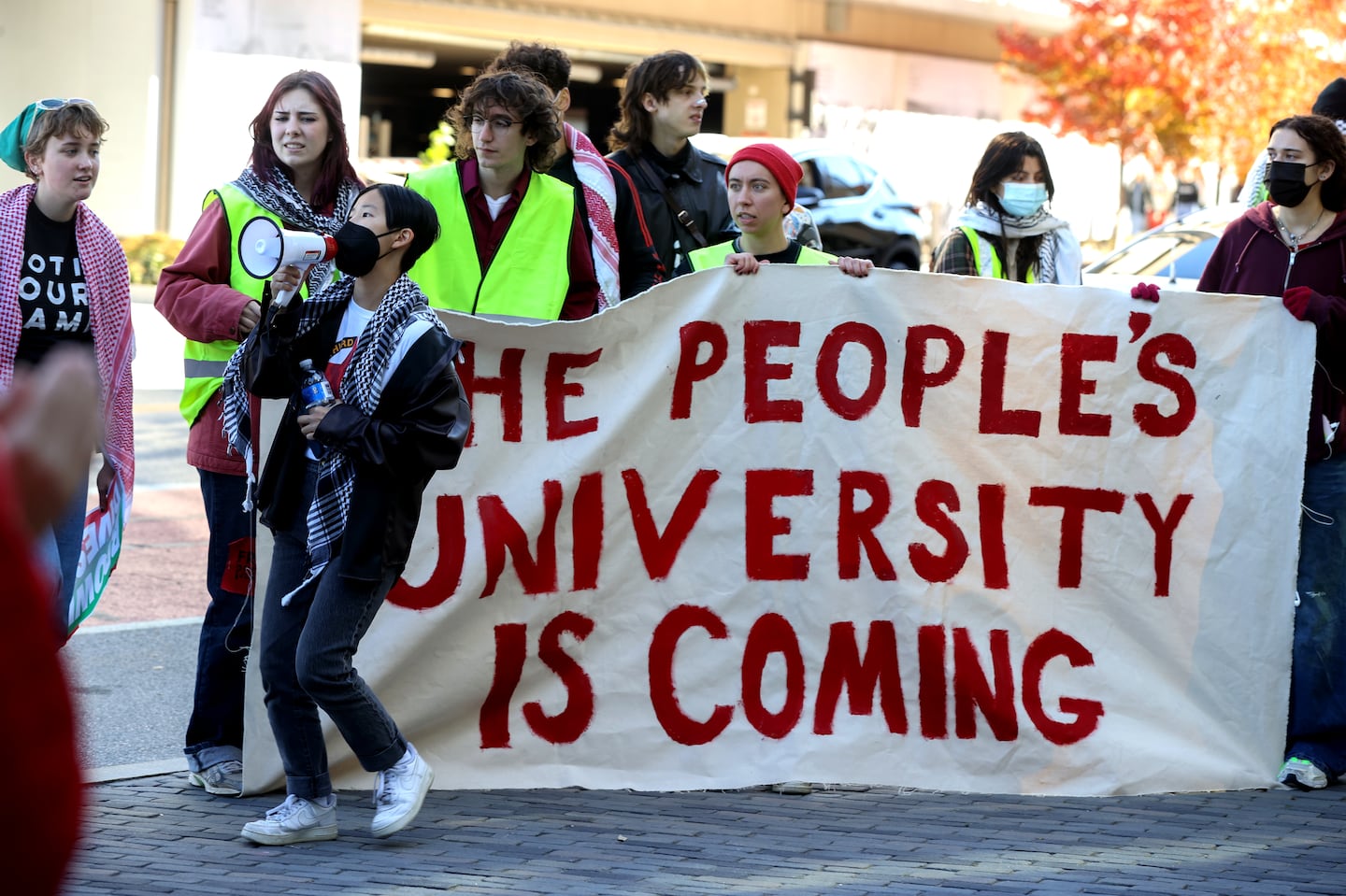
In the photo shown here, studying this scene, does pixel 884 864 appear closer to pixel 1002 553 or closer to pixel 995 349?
pixel 1002 553

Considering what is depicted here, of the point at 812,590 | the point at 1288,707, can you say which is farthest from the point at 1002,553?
the point at 1288,707

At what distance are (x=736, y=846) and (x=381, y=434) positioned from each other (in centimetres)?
140

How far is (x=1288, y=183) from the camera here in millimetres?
5449

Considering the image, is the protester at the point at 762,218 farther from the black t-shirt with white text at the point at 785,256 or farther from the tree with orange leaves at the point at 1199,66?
the tree with orange leaves at the point at 1199,66

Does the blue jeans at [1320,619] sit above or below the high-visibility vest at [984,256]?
below

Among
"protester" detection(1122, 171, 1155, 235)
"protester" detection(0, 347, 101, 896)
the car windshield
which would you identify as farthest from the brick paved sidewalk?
"protester" detection(1122, 171, 1155, 235)

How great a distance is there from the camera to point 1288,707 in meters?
5.34

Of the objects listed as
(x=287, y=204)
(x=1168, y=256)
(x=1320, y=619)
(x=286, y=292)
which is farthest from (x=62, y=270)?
(x=1168, y=256)

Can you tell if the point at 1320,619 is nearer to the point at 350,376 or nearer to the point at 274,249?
the point at 350,376

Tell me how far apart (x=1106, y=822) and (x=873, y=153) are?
28.3m

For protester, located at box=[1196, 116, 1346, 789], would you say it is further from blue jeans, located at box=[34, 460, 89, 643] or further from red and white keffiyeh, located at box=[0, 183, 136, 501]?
blue jeans, located at box=[34, 460, 89, 643]

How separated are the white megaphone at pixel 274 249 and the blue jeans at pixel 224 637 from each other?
3.04 ft

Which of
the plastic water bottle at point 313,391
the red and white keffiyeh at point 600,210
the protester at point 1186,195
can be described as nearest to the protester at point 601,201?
the red and white keffiyeh at point 600,210

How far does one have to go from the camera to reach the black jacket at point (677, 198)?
19.5 ft
